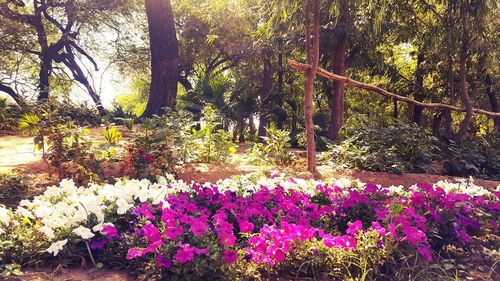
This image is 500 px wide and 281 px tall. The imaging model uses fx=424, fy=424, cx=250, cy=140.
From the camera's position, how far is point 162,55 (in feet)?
32.7

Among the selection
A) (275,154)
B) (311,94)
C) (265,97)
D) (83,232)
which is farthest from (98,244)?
(265,97)

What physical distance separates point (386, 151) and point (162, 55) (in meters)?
5.80

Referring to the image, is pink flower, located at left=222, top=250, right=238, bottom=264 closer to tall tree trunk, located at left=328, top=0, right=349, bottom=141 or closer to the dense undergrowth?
the dense undergrowth

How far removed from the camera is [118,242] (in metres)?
2.47

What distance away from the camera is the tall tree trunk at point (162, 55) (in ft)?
32.5

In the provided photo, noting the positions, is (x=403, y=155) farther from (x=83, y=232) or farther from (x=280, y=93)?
(x=280, y=93)

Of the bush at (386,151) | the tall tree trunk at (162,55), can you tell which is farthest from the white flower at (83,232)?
the tall tree trunk at (162,55)

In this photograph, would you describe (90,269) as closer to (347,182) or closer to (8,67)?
(347,182)

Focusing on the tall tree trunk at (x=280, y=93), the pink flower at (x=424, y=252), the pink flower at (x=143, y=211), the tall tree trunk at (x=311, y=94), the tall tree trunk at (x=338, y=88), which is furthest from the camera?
the tall tree trunk at (x=280, y=93)

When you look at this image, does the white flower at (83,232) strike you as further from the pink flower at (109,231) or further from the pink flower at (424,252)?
the pink flower at (424,252)

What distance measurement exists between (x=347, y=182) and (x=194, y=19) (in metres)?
15.7

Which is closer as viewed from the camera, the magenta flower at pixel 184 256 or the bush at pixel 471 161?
the magenta flower at pixel 184 256

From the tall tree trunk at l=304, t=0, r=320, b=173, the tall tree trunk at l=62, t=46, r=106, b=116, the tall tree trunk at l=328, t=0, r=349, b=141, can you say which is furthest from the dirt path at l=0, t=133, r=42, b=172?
the tall tree trunk at l=62, t=46, r=106, b=116

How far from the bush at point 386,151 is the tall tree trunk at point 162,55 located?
4397 mm
